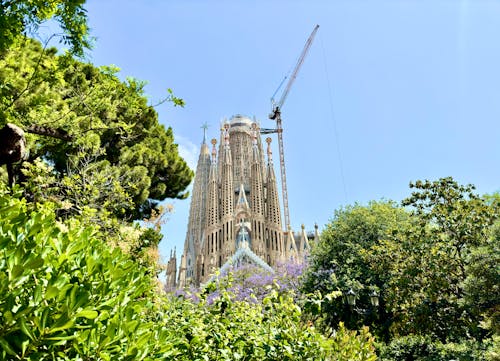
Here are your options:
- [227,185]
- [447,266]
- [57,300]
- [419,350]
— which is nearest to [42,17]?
[57,300]

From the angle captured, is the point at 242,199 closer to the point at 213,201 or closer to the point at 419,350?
the point at 213,201

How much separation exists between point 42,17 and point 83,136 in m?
3.92

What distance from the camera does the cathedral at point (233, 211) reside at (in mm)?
52594

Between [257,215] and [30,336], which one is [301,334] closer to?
[30,336]

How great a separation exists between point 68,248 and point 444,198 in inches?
401

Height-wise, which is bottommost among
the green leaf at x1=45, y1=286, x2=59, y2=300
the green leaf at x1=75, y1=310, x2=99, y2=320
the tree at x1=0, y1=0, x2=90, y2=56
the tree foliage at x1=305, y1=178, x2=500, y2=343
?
the green leaf at x1=75, y1=310, x2=99, y2=320

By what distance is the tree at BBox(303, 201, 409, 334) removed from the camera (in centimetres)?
1347

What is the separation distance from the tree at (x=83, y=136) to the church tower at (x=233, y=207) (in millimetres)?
31520

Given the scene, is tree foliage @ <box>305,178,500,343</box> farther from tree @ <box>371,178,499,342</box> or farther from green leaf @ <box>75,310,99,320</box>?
green leaf @ <box>75,310,99,320</box>

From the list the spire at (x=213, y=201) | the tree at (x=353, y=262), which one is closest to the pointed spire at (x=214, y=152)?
the spire at (x=213, y=201)

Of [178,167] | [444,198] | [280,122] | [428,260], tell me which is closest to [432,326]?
[428,260]

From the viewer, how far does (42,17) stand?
13.2ft

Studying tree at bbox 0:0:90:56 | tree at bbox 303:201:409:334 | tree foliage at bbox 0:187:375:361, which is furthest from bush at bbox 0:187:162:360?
tree at bbox 303:201:409:334

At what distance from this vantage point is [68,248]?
1.99 meters
